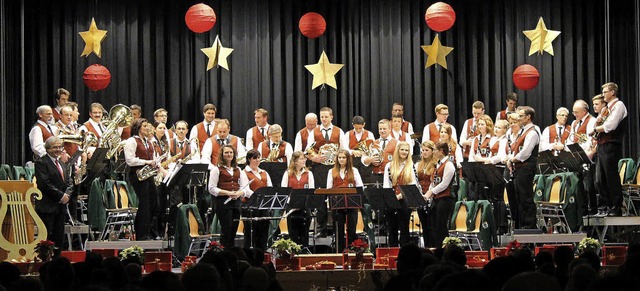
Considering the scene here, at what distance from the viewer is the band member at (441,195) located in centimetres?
1264

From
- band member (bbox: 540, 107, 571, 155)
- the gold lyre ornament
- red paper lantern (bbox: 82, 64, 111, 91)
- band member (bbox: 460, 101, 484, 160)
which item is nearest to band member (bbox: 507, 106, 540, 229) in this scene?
band member (bbox: 540, 107, 571, 155)

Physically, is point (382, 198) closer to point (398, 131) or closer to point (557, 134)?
point (398, 131)

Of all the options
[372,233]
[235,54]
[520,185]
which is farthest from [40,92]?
[520,185]

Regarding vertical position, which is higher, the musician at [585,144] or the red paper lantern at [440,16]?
the red paper lantern at [440,16]

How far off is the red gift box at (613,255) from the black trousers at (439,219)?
2462 mm

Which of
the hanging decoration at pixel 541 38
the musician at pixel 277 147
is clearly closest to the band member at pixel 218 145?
the musician at pixel 277 147

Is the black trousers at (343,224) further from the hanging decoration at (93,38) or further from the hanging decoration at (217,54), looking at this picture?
the hanging decoration at (93,38)

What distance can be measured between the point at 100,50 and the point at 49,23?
1088 millimetres

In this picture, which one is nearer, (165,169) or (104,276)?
(104,276)

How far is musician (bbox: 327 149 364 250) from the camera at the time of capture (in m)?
13.1

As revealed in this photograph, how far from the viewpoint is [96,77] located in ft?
51.4

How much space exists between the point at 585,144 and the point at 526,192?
5.05 feet

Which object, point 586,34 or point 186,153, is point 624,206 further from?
point 186,153

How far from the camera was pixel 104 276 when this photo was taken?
17.4ft
